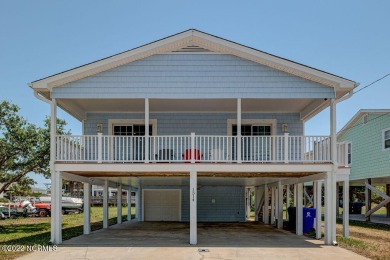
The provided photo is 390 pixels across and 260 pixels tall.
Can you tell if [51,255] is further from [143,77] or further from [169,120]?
[169,120]

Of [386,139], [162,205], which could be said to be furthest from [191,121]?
[386,139]

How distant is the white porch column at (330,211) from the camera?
13969 mm

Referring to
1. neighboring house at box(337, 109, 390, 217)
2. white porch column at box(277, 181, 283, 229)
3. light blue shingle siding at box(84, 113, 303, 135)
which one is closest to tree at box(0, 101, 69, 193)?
light blue shingle siding at box(84, 113, 303, 135)

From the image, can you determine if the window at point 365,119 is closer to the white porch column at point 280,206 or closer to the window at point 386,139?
the window at point 386,139

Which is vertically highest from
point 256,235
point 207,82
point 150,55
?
point 150,55

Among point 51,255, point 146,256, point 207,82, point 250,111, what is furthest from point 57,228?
point 250,111

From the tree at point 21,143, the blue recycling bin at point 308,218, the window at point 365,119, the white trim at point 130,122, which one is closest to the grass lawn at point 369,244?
the blue recycling bin at point 308,218

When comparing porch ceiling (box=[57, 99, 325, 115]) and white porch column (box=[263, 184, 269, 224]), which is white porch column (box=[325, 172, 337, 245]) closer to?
porch ceiling (box=[57, 99, 325, 115])

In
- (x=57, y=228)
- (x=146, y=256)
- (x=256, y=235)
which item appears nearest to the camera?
(x=146, y=256)

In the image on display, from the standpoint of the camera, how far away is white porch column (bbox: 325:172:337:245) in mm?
13969

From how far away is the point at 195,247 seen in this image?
13180mm

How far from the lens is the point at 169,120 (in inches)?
752

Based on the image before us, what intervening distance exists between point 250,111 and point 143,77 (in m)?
5.79

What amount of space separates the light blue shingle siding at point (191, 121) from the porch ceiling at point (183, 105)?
453 millimetres
